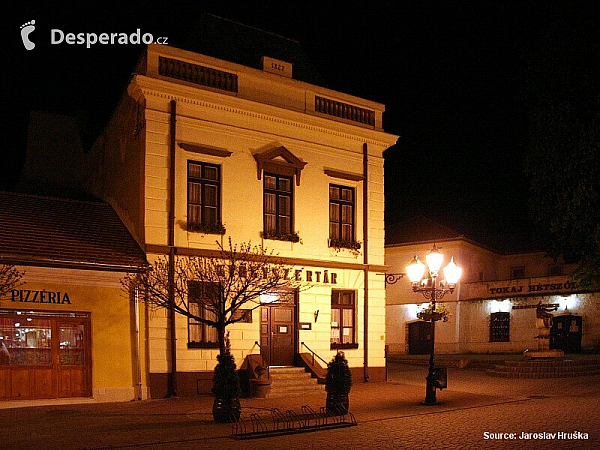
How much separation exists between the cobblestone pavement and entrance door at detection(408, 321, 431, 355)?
62.9 ft

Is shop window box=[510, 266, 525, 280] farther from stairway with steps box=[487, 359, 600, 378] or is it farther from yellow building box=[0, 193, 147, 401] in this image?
yellow building box=[0, 193, 147, 401]

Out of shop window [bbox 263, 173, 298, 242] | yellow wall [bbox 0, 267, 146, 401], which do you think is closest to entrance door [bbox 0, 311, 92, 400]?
yellow wall [bbox 0, 267, 146, 401]

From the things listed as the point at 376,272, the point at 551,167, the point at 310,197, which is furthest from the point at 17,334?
the point at 551,167

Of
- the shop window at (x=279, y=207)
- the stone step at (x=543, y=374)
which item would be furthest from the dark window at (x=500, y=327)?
the shop window at (x=279, y=207)

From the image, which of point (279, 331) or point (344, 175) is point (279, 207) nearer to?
point (344, 175)

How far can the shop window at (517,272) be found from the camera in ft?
136

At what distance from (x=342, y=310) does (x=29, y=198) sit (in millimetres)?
9499

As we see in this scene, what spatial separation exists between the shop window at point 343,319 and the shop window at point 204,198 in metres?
4.35

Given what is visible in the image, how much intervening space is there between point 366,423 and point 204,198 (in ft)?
25.9

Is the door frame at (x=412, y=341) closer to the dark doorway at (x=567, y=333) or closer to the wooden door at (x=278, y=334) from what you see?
the dark doorway at (x=567, y=333)

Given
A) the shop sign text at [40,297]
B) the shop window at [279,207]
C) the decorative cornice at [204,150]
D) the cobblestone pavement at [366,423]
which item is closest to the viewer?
the cobblestone pavement at [366,423]

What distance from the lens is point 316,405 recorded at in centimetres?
1548

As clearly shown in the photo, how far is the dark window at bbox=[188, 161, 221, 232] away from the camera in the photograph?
1780 cm

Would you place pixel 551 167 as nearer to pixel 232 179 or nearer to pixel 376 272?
pixel 376 272
